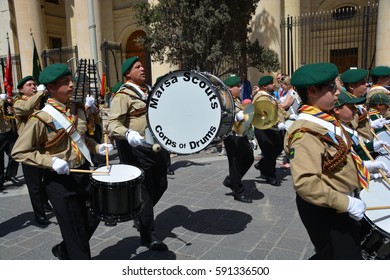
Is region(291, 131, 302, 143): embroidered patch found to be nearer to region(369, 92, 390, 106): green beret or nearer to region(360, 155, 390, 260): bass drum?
region(360, 155, 390, 260): bass drum

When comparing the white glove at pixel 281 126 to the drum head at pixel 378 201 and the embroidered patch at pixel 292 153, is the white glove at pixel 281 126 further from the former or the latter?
the embroidered patch at pixel 292 153

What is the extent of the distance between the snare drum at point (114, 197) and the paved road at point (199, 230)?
103 centimetres

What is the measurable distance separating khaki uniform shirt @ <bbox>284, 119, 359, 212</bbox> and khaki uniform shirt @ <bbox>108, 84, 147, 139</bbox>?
2.19 meters

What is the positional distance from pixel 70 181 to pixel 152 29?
913cm

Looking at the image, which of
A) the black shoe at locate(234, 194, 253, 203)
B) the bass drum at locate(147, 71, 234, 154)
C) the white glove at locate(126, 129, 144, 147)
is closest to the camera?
the bass drum at locate(147, 71, 234, 154)

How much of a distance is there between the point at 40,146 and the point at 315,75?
2.38 meters

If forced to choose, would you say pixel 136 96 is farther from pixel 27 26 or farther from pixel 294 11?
pixel 27 26

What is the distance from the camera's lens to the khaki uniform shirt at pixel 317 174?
217cm

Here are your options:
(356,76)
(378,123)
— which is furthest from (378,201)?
(356,76)

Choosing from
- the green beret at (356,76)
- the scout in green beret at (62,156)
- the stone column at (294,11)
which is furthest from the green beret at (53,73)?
the stone column at (294,11)

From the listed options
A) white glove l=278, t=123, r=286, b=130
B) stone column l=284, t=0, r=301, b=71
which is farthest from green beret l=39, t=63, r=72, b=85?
stone column l=284, t=0, r=301, b=71

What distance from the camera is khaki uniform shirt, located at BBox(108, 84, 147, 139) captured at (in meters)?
4.01

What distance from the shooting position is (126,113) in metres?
4.09

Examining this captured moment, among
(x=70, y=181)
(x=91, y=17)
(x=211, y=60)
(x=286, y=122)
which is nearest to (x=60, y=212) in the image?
(x=70, y=181)
